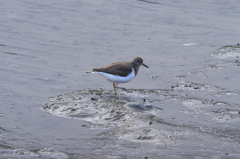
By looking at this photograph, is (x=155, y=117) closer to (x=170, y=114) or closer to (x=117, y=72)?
(x=170, y=114)

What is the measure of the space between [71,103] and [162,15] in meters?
8.36

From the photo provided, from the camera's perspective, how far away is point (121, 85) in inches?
376

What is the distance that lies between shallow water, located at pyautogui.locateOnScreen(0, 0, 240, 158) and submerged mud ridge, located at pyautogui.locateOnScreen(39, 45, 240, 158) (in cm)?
2

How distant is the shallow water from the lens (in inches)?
239

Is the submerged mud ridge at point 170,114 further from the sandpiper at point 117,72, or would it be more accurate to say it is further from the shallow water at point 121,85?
the sandpiper at point 117,72

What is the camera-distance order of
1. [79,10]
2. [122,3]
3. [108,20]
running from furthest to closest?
[122,3] → [79,10] → [108,20]

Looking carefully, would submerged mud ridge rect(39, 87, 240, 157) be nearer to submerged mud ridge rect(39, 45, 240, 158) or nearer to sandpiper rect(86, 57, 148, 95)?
submerged mud ridge rect(39, 45, 240, 158)

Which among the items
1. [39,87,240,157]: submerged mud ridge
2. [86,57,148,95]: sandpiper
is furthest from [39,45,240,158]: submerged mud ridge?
[86,57,148,95]: sandpiper

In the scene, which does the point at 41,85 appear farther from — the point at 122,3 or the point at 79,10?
the point at 122,3

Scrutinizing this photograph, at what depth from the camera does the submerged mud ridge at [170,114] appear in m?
5.87

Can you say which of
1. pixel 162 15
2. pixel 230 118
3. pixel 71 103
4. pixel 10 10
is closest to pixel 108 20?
pixel 162 15

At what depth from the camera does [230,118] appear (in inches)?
277

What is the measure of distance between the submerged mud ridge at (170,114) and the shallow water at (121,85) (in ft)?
0.07

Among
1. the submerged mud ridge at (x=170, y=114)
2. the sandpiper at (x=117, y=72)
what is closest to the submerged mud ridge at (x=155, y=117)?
the submerged mud ridge at (x=170, y=114)
